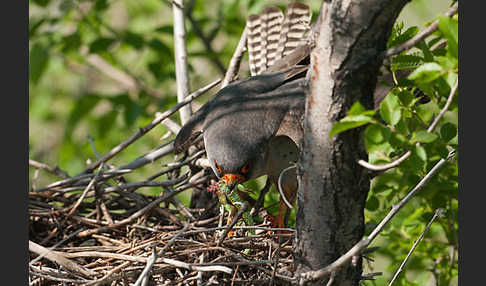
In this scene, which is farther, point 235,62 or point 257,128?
point 235,62

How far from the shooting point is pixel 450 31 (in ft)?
6.49

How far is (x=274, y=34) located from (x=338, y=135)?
3236mm

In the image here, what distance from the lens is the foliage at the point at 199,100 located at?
2080 mm

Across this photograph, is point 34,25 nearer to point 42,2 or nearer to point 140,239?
point 42,2

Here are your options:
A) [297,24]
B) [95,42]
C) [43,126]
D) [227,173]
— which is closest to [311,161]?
[227,173]

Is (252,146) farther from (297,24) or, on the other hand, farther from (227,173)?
(297,24)

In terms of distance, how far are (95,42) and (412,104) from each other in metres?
3.82

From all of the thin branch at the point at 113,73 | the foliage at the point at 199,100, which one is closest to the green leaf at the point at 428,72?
the foliage at the point at 199,100

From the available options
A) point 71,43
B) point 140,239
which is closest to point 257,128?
point 140,239

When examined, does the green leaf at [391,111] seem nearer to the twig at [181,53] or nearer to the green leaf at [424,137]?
the green leaf at [424,137]

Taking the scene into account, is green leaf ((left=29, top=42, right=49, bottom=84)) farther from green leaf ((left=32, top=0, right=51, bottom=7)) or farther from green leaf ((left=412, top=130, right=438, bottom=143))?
green leaf ((left=412, top=130, right=438, bottom=143))

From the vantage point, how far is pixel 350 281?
2.50 meters

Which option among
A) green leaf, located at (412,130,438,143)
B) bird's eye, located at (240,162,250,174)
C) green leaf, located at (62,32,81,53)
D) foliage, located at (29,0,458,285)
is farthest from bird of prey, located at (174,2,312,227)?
green leaf, located at (62,32,81,53)

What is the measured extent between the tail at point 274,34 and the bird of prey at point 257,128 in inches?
34.9
